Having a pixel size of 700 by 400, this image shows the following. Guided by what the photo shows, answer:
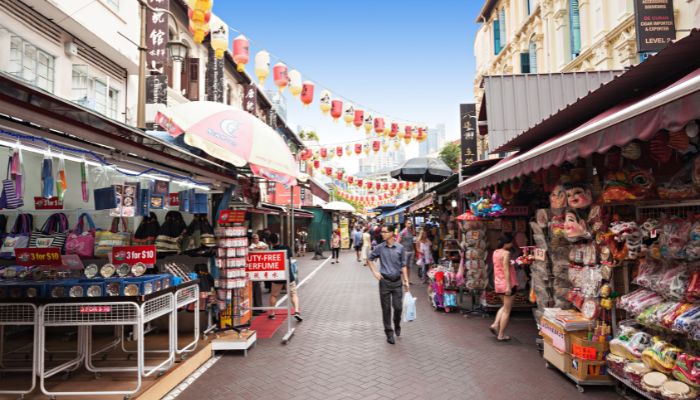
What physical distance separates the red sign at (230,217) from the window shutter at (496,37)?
2320cm

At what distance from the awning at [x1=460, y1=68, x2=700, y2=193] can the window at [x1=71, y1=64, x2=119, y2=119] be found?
10.6m

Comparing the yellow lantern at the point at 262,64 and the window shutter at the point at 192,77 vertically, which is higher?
the window shutter at the point at 192,77

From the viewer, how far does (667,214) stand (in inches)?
175

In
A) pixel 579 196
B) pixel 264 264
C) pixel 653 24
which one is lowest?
pixel 264 264

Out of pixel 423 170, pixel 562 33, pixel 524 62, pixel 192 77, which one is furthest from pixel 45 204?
pixel 524 62

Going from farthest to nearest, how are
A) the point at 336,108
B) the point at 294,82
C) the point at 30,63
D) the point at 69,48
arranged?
the point at 336,108, the point at 294,82, the point at 69,48, the point at 30,63

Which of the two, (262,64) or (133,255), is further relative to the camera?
(262,64)

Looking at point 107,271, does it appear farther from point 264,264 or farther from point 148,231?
point 264,264

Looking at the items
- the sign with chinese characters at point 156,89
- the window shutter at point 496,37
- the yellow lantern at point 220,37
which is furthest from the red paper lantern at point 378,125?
the window shutter at point 496,37

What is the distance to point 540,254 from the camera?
242 inches

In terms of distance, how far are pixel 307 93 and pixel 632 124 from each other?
9.51m

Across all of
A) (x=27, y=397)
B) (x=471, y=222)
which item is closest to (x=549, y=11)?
(x=471, y=222)

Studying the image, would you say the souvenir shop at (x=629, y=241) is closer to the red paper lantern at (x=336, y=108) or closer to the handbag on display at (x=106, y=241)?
the handbag on display at (x=106, y=241)

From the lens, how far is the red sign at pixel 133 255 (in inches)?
199
